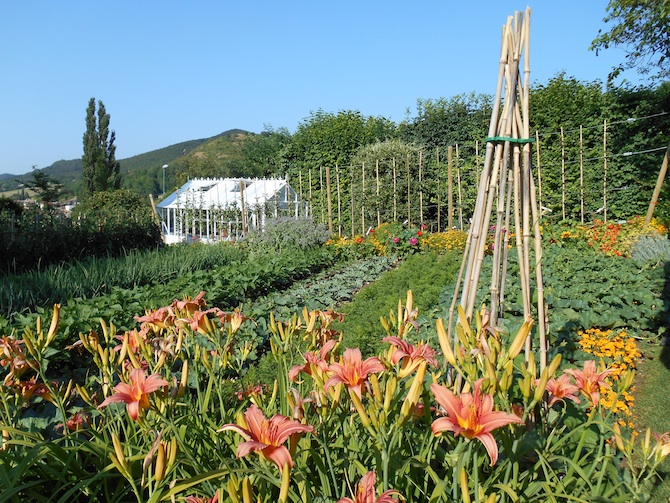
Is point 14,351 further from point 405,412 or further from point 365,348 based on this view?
point 365,348

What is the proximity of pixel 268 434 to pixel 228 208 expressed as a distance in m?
13.0

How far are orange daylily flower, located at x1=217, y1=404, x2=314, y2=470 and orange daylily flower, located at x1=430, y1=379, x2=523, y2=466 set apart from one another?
0.29 m

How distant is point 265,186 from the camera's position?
14.8 m

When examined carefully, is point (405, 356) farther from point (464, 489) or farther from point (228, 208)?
point (228, 208)

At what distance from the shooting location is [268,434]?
107cm

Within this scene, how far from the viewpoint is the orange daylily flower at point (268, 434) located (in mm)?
1024

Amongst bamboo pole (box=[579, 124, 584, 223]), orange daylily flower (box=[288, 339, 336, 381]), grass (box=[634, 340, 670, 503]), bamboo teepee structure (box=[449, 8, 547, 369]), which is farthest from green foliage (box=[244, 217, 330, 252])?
orange daylily flower (box=[288, 339, 336, 381])

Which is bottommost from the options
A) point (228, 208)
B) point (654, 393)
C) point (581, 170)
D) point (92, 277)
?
point (654, 393)

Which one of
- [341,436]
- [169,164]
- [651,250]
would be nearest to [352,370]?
[341,436]

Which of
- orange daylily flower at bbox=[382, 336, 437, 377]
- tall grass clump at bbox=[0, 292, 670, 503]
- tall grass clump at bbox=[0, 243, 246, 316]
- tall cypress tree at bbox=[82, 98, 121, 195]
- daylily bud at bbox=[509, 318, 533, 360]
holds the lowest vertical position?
tall grass clump at bbox=[0, 243, 246, 316]

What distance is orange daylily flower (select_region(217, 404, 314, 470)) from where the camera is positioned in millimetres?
1024

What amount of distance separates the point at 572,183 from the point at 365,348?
848 centimetres

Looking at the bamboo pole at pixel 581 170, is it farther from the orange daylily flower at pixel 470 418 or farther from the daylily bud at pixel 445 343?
the orange daylily flower at pixel 470 418

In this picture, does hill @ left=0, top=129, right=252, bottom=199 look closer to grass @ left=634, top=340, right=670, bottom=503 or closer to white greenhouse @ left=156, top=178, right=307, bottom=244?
white greenhouse @ left=156, top=178, right=307, bottom=244
